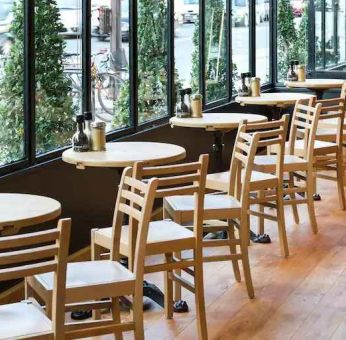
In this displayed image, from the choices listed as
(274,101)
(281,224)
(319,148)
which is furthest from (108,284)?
(274,101)

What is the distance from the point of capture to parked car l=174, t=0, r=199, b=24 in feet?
22.1

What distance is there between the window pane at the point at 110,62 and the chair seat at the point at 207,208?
47.7 inches

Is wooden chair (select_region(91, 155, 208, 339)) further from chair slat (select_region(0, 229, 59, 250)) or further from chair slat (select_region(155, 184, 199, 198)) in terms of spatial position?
chair slat (select_region(0, 229, 59, 250))

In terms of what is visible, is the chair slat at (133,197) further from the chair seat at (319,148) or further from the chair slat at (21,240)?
the chair seat at (319,148)

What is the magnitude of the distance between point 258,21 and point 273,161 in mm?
3540

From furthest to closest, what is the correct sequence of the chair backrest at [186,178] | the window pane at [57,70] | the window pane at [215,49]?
the window pane at [215,49] < the window pane at [57,70] < the chair backrest at [186,178]

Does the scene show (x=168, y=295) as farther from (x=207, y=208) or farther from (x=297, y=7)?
(x=297, y=7)

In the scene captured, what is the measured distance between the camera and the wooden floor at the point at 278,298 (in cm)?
399

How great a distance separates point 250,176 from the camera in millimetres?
4637

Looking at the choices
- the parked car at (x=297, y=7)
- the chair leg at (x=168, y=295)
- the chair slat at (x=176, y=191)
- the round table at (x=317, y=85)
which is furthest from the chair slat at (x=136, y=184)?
the parked car at (x=297, y=7)

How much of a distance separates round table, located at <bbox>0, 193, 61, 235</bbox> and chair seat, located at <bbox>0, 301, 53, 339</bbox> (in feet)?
1.08

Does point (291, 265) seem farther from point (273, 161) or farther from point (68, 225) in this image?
point (68, 225)

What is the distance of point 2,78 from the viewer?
14.3 feet

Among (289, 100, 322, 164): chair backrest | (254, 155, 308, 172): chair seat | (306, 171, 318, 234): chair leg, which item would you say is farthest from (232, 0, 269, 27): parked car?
(306, 171, 318, 234): chair leg
